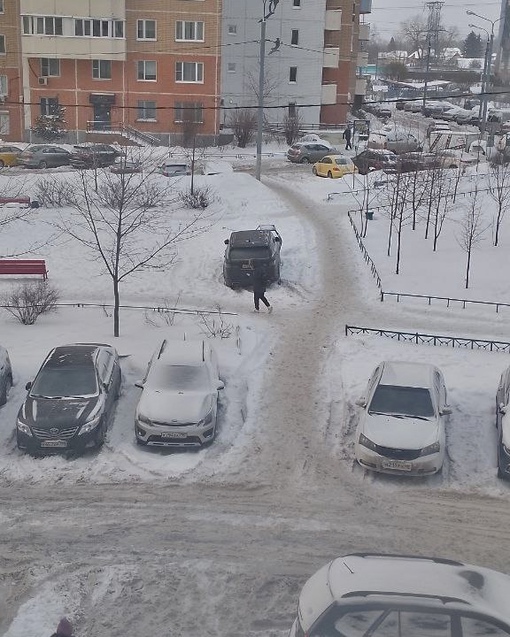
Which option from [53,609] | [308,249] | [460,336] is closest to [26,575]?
[53,609]

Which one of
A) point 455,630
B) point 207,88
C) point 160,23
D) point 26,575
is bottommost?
point 26,575

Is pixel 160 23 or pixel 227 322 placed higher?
pixel 160 23

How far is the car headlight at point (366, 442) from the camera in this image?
41.8ft

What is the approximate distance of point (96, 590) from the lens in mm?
9844

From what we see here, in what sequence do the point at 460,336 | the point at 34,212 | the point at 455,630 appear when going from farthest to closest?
the point at 34,212, the point at 460,336, the point at 455,630

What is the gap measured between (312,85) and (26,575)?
52.4m

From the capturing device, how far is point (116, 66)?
164ft

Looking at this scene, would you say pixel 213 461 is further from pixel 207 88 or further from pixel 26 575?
pixel 207 88

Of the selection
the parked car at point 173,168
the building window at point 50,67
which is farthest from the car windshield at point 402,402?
the building window at point 50,67

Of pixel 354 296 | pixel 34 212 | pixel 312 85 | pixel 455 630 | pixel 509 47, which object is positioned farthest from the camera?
pixel 509 47

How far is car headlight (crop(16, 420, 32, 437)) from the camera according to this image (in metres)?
13.2

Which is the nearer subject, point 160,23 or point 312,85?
point 160,23

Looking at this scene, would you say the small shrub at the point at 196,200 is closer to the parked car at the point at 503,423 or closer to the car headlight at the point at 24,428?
the parked car at the point at 503,423

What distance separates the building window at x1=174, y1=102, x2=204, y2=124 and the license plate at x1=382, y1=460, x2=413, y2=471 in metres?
40.8
